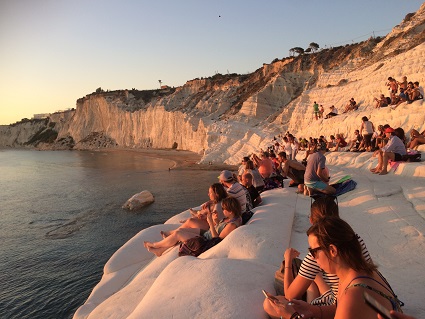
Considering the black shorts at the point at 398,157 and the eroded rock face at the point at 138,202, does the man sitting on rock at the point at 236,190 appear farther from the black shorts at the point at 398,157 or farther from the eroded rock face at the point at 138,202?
the eroded rock face at the point at 138,202

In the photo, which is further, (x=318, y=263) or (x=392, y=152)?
(x=392, y=152)

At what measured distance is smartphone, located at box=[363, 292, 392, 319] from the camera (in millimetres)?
2039

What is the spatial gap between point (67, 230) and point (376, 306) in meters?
13.6

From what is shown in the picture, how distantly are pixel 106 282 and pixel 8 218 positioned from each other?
40.9 feet

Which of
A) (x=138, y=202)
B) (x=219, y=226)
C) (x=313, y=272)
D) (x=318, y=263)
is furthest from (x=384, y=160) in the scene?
(x=138, y=202)

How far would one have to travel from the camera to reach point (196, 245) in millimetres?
5539

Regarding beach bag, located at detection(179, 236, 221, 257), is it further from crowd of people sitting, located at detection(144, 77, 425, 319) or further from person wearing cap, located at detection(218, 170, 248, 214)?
person wearing cap, located at detection(218, 170, 248, 214)

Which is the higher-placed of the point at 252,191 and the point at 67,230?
the point at 252,191

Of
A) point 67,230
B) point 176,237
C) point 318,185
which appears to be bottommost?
point 67,230

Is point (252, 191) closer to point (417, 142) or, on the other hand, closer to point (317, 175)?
point (317, 175)

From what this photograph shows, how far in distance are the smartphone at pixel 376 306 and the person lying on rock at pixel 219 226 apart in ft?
11.1

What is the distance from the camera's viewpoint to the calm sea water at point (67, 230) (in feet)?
26.9

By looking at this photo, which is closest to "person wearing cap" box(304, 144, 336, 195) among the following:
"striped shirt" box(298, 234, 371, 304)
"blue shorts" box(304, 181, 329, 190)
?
"blue shorts" box(304, 181, 329, 190)

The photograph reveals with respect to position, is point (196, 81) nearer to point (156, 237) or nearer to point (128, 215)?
point (128, 215)
